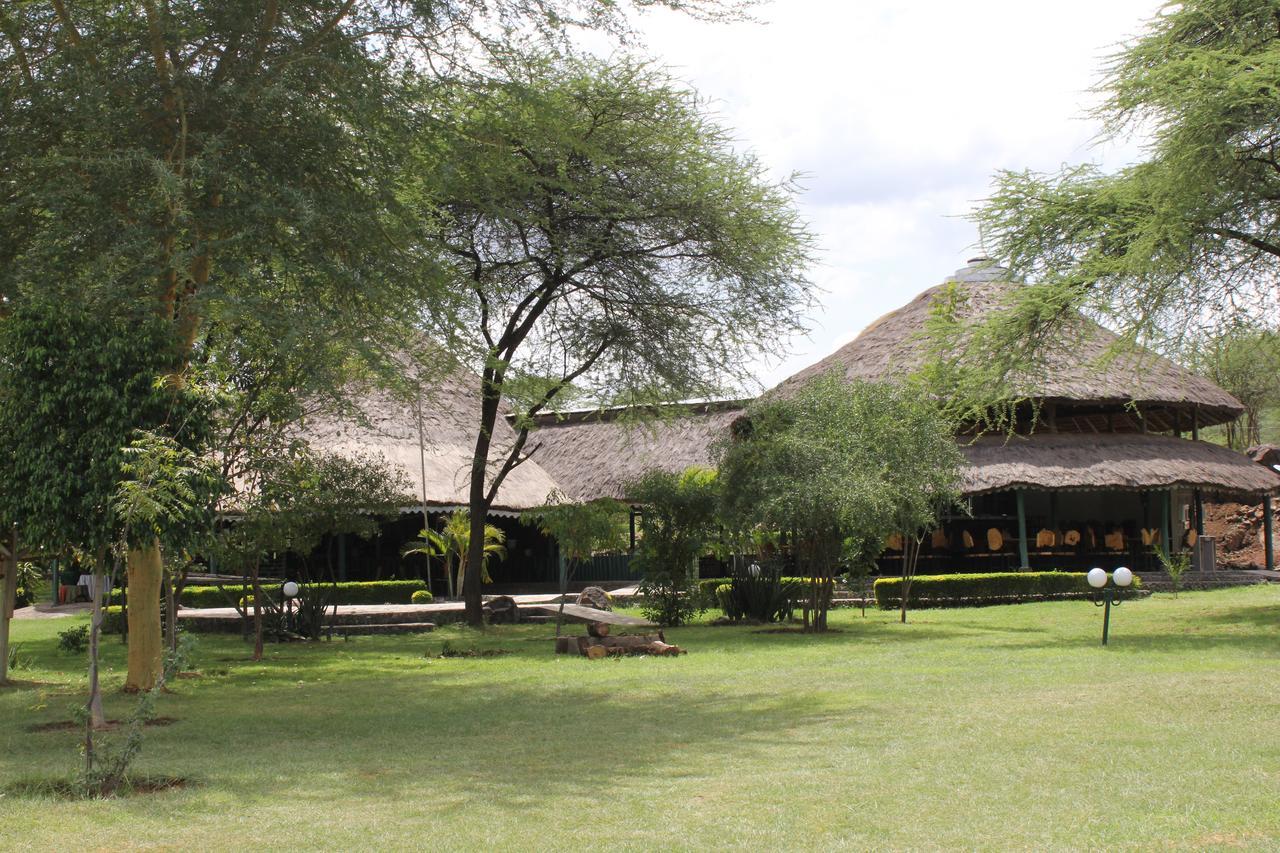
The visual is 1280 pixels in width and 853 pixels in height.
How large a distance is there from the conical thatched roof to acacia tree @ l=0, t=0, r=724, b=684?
13685 millimetres

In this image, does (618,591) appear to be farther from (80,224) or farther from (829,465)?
(80,224)

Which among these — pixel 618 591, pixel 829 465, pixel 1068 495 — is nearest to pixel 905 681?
pixel 829 465

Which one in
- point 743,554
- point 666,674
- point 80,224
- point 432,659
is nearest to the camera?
point 80,224

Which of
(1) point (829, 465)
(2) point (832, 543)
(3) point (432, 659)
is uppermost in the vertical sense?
(1) point (829, 465)

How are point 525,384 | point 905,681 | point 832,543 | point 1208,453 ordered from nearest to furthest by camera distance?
point 905,681, point 832,543, point 525,384, point 1208,453

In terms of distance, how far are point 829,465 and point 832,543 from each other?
1568mm

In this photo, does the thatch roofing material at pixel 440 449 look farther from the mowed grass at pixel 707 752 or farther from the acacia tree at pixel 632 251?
the mowed grass at pixel 707 752

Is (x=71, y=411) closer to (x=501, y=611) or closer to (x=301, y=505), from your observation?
(x=301, y=505)

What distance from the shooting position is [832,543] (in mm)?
19891

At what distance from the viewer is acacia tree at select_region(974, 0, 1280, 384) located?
17125 mm

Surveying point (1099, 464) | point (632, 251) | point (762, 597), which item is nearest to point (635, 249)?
point (632, 251)

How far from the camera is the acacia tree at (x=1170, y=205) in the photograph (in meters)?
17.1

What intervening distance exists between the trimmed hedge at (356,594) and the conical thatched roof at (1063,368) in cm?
1027

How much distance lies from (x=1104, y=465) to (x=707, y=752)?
22016 millimetres
